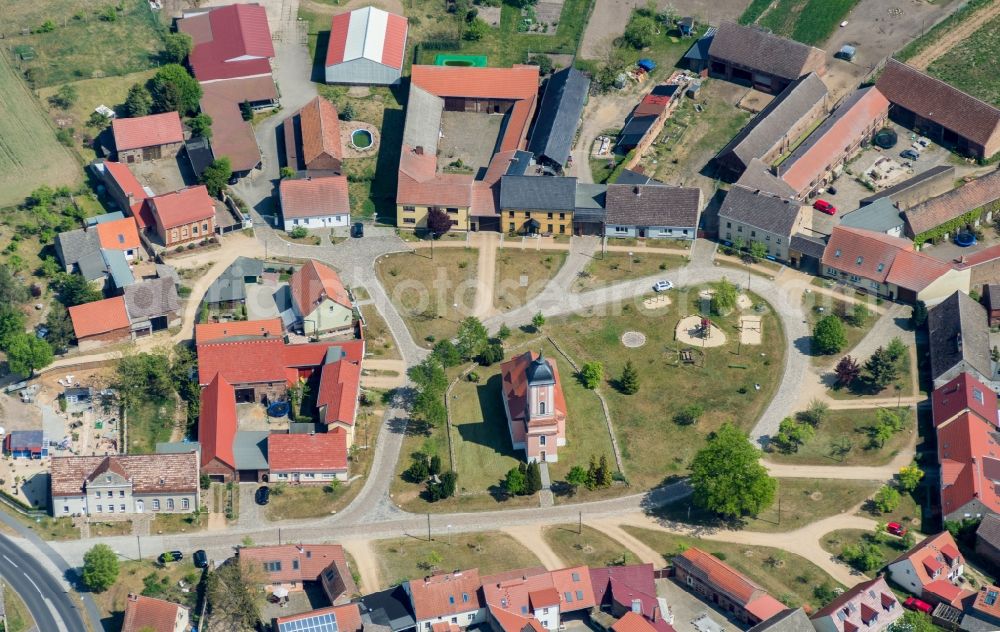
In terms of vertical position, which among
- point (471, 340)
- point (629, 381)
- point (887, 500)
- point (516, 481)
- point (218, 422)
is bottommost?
point (516, 481)

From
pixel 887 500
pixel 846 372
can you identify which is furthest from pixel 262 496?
pixel 846 372

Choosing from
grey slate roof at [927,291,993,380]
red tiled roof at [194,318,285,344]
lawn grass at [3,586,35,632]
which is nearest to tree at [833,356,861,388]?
grey slate roof at [927,291,993,380]

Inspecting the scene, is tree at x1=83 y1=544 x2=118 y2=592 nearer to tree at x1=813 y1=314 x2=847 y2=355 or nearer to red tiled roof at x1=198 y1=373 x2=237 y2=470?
red tiled roof at x1=198 y1=373 x2=237 y2=470

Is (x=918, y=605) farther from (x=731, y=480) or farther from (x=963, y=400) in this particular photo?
(x=963, y=400)

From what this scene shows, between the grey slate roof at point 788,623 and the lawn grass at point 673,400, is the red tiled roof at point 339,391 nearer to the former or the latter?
the lawn grass at point 673,400

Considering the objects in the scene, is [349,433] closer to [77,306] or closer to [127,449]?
[127,449]

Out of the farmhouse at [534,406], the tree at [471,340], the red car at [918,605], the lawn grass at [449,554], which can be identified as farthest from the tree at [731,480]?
the tree at [471,340]
